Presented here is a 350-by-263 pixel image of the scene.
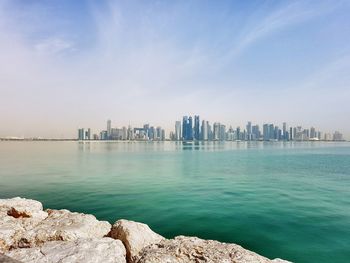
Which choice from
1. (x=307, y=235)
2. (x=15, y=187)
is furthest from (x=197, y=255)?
(x=15, y=187)

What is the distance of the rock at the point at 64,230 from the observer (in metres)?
9.96

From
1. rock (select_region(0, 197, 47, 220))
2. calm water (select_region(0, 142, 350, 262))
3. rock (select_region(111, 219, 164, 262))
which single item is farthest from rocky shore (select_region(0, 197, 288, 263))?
calm water (select_region(0, 142, 350, 262))

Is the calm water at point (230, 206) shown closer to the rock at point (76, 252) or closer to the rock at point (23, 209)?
the rock at point (23, 209)

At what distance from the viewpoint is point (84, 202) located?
2427cm

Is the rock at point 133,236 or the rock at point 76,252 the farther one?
the rock at point 133,236

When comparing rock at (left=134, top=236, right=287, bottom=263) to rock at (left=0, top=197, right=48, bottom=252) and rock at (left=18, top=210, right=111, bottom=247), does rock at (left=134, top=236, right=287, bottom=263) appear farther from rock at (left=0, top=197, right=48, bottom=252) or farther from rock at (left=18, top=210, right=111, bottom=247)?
rock at (left=0, top=197, right=48, bottom=252)

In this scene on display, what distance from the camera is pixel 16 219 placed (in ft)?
40.2

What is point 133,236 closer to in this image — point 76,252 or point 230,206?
point 76,252

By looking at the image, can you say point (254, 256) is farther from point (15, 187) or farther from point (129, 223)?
point (15, 187)

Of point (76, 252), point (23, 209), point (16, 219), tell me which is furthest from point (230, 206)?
point (76, 252)

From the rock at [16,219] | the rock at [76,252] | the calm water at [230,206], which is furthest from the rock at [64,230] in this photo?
the calm water at [230,206]

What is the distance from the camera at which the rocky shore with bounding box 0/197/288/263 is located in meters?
8.03

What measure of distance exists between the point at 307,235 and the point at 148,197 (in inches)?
533

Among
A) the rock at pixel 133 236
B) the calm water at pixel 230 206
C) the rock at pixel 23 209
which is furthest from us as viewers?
the calm water at pixel 230 206
